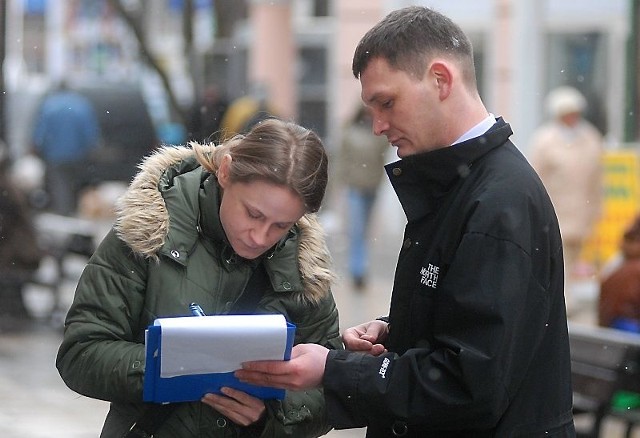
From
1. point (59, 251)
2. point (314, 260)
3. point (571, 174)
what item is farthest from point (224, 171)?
point (571, 174)

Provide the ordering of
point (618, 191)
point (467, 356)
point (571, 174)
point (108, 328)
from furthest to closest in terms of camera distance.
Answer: point (618, 191)
point (571, 174)
point (108, 328)
point (467, 356)

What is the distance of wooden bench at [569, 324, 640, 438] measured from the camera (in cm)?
571

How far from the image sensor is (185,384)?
8.65ft

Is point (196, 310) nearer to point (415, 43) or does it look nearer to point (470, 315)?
point (470, 315)

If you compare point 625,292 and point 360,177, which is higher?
point 625,292

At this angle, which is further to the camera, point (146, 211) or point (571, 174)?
point (571, 174)

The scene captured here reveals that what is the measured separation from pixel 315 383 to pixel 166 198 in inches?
22.0

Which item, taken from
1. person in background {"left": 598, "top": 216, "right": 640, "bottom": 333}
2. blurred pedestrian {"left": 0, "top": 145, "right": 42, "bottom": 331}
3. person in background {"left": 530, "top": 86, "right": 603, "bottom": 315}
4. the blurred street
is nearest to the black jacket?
the blurred street

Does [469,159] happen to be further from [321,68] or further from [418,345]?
[321,68]

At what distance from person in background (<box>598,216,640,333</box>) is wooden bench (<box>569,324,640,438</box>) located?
0.40 meters

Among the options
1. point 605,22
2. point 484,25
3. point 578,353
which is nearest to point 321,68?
point 484,25

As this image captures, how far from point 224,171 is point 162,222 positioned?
0.58ft

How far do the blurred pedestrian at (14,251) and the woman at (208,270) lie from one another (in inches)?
253

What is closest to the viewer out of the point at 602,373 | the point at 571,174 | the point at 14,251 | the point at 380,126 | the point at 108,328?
the point at 380,126
